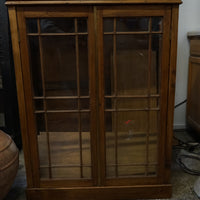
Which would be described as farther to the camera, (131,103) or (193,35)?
(193,35)

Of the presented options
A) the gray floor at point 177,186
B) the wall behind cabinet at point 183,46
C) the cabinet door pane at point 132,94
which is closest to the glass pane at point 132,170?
the cabinet door pane at point 132,94

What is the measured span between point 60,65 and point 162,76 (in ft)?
1.78

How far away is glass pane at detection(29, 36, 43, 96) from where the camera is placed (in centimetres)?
122

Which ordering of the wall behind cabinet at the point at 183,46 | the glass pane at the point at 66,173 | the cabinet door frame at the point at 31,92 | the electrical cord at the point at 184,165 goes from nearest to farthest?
the cabinet door frame at the point at 31,92, the glass pane at the point at 66,173, the electrical cord at the point at 184,165, the wall behind cabinet at the point at 183,46

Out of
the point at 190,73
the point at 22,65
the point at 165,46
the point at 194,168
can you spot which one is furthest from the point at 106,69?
the point at 190,73

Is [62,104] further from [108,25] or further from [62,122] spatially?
[108,25]

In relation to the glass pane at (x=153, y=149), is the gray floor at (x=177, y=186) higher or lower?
lower

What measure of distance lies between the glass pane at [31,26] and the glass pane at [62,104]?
1.22 feet

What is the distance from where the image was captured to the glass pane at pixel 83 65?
122 cm

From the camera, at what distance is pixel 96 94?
1.27m

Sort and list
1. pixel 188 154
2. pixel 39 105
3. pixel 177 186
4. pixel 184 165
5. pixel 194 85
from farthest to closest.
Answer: pixel 194 85 < pixel 188 154 < pixel 184 165 < pixel 177 186 < pixel 39 105

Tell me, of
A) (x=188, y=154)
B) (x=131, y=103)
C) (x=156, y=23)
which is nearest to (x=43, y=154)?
(x=131, y=103)

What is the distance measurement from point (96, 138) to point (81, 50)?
49 centimetres

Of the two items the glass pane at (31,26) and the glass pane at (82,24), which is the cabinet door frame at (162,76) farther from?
the glass pane at (31,26)
